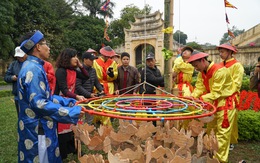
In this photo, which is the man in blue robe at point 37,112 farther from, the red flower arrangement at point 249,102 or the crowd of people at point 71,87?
the red flower arrangement at point 249,102

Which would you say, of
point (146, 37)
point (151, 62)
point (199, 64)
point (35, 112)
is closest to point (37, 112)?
point (35, 112)

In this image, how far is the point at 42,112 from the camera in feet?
6.62

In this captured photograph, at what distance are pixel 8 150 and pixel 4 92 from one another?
923 cm

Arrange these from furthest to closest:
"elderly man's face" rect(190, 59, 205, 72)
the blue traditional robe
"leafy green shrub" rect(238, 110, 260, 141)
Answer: "leafy green shrub" rect(238, 110, 260, 141), "elderly man's face" rect(190, 59, 205, 72), the blue traditional robe

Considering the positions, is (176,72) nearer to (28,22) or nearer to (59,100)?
(59,100)

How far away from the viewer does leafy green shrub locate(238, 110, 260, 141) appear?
14.9ft

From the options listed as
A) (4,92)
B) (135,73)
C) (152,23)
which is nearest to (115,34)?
(152,23)

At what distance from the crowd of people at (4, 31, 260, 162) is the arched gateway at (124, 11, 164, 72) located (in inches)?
608

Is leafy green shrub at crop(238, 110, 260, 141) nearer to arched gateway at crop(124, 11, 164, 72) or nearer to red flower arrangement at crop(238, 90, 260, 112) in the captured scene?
red flower arrangement at crop(238, 90, 260, 112)

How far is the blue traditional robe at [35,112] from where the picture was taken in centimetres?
201

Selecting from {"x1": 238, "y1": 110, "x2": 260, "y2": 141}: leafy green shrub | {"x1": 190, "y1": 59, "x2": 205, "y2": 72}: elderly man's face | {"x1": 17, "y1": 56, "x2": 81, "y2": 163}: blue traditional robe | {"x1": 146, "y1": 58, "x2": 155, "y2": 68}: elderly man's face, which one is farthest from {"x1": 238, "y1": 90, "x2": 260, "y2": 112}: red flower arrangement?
{"x1": 17, "y1": 56, "x2": 81, "y2": 163}: blue traditional robe

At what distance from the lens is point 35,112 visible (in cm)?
209

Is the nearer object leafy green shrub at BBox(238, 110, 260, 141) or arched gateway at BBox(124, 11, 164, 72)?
leafy green shrub at BBox(238, 110, 260, 141)

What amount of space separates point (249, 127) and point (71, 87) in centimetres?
331
